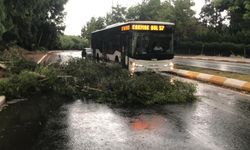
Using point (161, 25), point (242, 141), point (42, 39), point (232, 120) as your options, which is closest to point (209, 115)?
point (232, 120)

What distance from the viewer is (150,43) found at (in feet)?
67.0

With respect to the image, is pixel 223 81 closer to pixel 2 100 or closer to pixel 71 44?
pixel 2 100

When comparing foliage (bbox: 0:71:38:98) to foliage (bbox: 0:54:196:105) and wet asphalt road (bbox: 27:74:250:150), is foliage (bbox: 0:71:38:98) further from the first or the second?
wet asphalt road (bbox: 27:74:250:150)

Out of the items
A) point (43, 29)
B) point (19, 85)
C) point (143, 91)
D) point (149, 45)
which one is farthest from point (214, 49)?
point (19, 85)

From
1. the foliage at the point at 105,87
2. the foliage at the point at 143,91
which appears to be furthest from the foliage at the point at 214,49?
the foliage at the point at 143,91

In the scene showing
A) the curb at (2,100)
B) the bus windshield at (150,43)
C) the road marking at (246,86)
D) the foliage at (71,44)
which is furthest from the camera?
the foliage at (71,44)

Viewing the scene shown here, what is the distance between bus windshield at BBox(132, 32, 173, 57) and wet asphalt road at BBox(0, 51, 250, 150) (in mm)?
8673

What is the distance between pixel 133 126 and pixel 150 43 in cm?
1219

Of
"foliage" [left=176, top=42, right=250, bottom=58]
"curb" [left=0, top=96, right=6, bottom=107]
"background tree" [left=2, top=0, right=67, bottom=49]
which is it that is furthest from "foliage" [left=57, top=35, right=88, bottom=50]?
"curb" [left=0, top=96, right=6, bottom=107]

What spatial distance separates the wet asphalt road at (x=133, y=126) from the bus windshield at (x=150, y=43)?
28.5 ft

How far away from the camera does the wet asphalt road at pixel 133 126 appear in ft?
23.5

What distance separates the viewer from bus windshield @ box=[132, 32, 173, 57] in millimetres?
20359

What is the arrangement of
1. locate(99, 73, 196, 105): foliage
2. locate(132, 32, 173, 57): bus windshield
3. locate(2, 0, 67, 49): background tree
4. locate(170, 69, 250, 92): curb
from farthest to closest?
1. locate(2, 0, 67, 49): background tree
2. locate(132, 32, 173, 57): bus windshield
3. locate(170, 69, 250, 92): curb
4. locate(99, 73, 196, 105): foliage

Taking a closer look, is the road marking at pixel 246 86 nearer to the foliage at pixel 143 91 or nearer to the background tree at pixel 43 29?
the foliage at pixel 143 91
